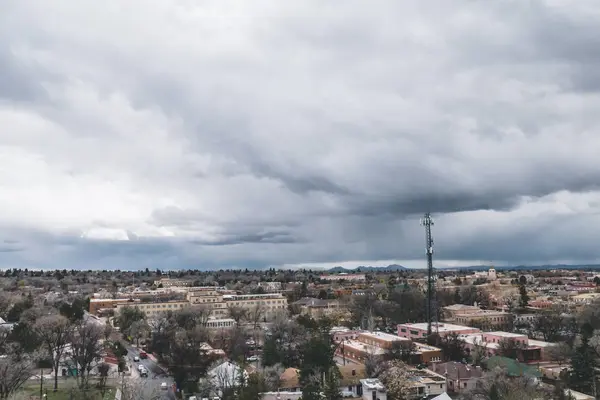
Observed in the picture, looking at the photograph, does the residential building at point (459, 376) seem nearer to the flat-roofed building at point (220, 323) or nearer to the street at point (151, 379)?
the street at point (151, 379)

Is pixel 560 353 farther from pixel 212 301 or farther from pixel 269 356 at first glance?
pixel 212 301

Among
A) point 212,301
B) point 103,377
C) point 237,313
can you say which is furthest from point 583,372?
point 212,301

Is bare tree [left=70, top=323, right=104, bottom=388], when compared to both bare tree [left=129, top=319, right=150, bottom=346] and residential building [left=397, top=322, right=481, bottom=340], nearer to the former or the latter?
bare tree [left=129, top=319, right=150, bottom=346]

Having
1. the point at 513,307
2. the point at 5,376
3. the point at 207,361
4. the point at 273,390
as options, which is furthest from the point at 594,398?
the point at 513,307

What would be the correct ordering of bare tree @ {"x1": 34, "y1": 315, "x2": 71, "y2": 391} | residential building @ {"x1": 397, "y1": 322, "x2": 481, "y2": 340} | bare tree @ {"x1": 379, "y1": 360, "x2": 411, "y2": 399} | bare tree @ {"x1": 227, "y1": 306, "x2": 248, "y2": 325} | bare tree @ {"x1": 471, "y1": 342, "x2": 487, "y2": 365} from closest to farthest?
bare tree @ {"x1": 379, "y1": 360, "x2": 411, "y2": 399} < bare tree @ {"x1": 34, "y1": 315, "x2": 71, "y2": 391} < bare tree @ {"x1": 471, "y1": 342, "x2": 487, "y2": 365} < residential building @ {"x1": 397, "y1": 322, "x2": 481, "y2": 340} < bare tree @ {"x1": 227, "y1": 306, "x2": 248, "y2": 325}

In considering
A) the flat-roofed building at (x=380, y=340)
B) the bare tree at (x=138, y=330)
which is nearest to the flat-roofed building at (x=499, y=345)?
the flat-roofed building at (x=380, y=340)

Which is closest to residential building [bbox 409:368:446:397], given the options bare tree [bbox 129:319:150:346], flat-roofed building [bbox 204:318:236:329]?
flat-roofed building [bbox 204:318:236:329]
